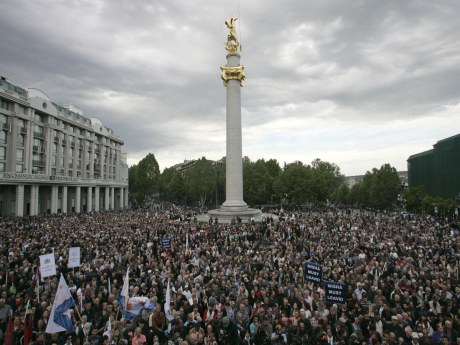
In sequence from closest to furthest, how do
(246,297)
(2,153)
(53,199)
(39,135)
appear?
(246,297)
(2,153)
(53,199)
(39,135)

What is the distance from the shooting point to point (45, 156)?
57594mm

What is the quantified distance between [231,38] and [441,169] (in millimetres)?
52368

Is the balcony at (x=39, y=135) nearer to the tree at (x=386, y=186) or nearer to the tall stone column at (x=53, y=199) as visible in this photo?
the tall stone column at (x=53, y=199)

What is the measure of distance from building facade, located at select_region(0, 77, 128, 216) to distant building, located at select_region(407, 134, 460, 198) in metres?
69.0

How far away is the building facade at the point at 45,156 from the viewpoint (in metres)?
48.2

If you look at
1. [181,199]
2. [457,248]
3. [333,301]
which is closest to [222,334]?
[333,301]

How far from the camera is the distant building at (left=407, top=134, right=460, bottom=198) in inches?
2287

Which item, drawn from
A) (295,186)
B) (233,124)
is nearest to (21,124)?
(233,124)

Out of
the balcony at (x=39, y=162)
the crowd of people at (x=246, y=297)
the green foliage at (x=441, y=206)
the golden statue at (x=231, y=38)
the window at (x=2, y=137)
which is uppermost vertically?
the golden statue at (x=231, y=38)

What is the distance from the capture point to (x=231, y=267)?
15.7m

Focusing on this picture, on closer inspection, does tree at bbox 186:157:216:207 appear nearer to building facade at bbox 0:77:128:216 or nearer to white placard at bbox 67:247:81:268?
building facade at bbox 0:77:128:216

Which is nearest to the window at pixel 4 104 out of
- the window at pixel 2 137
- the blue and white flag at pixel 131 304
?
the window at pixel 2 137

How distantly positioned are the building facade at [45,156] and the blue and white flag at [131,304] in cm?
4227

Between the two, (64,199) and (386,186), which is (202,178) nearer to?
(64,199)
